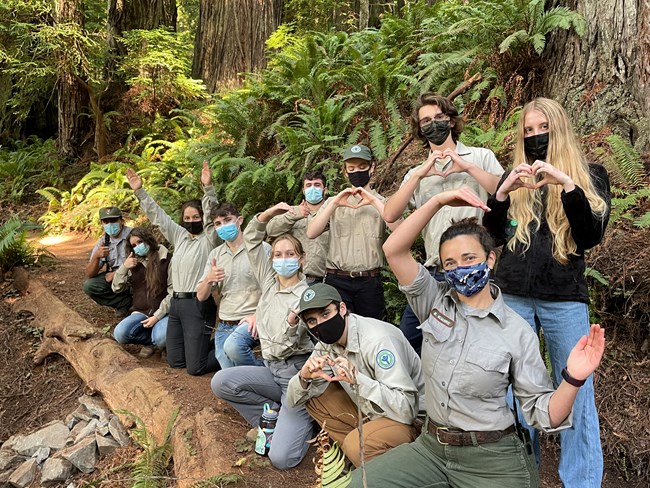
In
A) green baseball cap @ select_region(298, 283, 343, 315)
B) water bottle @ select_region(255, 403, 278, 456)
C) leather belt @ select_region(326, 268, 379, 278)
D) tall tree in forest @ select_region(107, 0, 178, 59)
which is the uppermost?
tall tree in forest @ select_region(107, 0, 178, 59)

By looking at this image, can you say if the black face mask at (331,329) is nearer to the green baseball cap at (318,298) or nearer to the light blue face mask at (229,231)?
the green baseball cap at (318,298)

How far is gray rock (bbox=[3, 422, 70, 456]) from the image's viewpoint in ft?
18.5

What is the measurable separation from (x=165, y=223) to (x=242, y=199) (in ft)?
4.56

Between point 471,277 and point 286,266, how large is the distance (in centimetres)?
205

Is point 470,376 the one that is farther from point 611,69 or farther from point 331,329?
point 611,69

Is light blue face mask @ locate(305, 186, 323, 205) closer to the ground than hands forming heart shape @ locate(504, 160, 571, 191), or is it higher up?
closer to the ground

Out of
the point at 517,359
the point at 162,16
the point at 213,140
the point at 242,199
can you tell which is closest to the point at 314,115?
the point at 242,199

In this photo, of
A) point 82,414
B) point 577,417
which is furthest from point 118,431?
point 577,417

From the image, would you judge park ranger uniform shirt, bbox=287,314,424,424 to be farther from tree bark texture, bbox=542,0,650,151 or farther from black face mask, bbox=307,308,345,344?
tree bark texture, bbox=542,0,650,151

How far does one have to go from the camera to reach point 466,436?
2805 mm

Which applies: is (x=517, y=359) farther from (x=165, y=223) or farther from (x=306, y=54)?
(x=306, y=54)

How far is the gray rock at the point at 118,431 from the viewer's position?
538 cm

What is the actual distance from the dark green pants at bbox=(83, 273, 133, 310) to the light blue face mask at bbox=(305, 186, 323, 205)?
3647 mm

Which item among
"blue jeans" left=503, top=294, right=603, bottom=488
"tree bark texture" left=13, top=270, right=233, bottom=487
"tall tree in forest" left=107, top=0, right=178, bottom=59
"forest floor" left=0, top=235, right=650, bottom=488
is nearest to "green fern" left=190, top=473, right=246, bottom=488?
"forest floor" left=0, top=235, right=650, bottom=488
